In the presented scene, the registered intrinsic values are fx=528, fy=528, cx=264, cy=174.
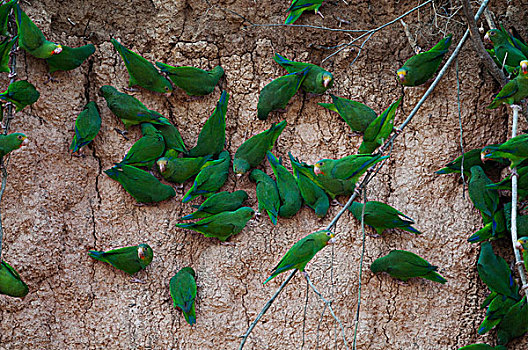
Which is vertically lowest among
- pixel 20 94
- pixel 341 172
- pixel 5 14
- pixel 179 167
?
pixel 179 167

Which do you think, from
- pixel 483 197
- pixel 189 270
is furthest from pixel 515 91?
pixel 189 270

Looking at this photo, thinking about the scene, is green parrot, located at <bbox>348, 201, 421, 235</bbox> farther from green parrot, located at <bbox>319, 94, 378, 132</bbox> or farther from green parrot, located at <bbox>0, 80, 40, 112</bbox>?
green parrot, located at <bbox>0, 80, 40, 112</bbox>

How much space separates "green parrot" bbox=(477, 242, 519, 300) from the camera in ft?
9.81

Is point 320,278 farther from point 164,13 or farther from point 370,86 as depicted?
point 164,13

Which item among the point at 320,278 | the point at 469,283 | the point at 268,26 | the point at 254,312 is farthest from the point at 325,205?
the point at 268,26

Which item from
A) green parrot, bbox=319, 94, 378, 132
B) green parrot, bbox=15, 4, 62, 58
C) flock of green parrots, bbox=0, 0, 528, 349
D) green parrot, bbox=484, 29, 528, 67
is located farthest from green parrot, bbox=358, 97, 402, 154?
green parrot, bbox=15, 4, 62, 58

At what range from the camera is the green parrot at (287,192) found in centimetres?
323

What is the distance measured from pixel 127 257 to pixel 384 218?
5.00 feet

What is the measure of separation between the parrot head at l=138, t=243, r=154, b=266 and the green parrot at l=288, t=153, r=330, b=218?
0.98 m

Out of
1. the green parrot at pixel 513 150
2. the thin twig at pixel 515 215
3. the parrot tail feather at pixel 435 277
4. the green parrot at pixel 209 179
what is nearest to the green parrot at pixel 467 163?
the green parrot at pixel 513 150

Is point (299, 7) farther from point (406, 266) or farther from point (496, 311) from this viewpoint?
point (496, 311)

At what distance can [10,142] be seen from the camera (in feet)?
9.82

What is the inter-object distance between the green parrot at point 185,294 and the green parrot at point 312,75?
1.40 meters

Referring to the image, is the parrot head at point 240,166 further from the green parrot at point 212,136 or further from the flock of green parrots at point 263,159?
the green parrot at point 212,136
